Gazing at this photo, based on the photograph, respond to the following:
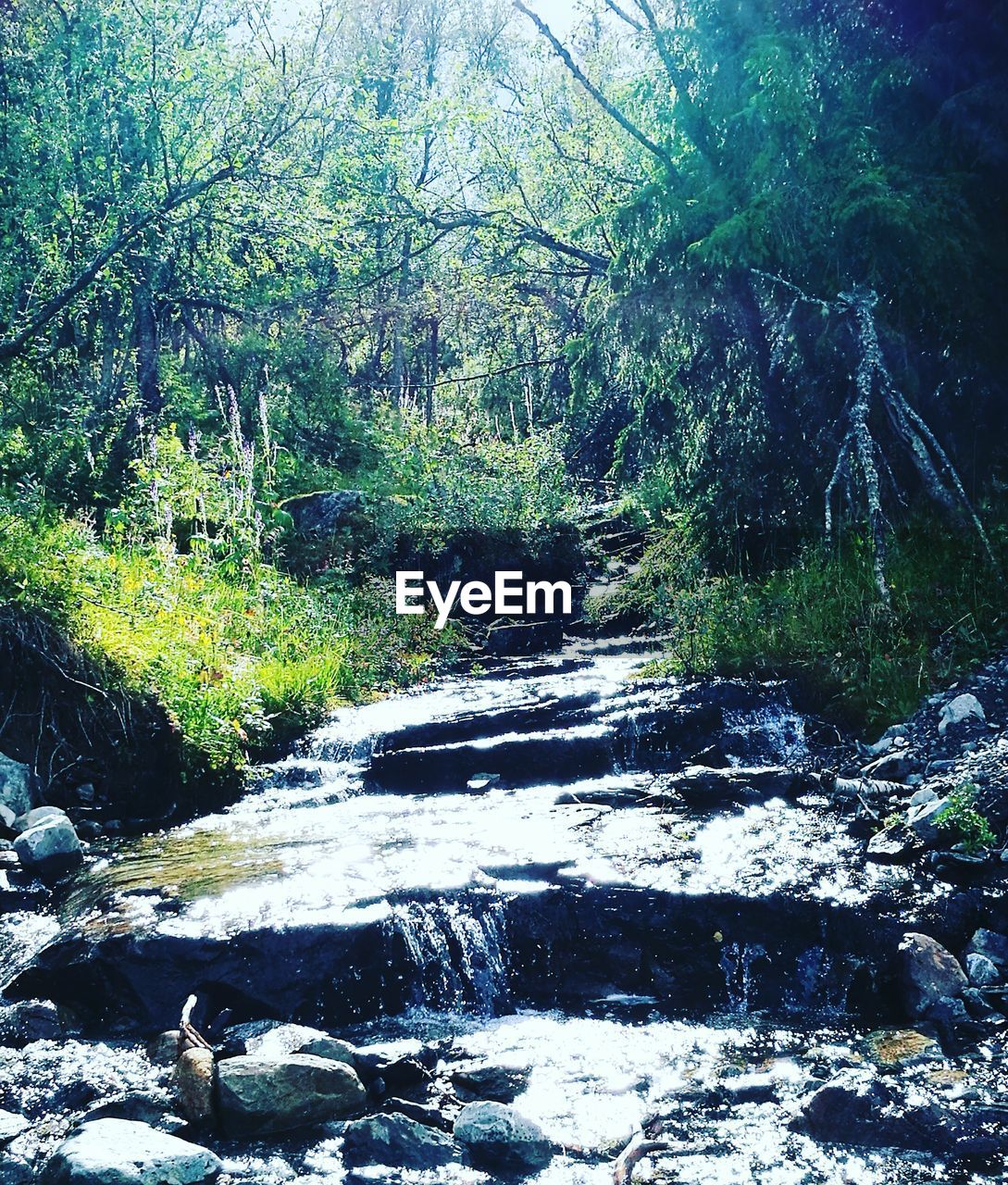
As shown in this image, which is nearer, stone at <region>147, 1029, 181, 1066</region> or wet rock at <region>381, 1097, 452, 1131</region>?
wet rock at <region>381, 1097, 452, 1131</region>

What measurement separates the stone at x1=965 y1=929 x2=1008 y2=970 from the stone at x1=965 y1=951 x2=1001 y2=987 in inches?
2.5

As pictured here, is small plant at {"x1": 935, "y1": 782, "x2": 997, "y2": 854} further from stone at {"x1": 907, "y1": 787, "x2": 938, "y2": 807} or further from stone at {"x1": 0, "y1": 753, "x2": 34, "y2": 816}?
stone at {"x1": 0, "y1": 753, "x2": 34, "y2": 816}

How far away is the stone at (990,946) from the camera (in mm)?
4598

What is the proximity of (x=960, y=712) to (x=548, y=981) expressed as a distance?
11.7 feet

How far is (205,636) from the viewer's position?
9.16 m

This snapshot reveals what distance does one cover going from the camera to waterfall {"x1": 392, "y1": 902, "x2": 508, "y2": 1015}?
5004 millimetres

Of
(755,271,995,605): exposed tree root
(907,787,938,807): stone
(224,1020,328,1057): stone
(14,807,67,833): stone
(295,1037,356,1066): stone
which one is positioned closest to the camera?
(295,1037,356,1066): stone

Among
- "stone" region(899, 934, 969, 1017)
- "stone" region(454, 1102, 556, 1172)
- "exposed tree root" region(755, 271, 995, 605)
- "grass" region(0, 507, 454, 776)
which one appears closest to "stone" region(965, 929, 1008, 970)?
"stone" region(899, 934, 969, 1017)

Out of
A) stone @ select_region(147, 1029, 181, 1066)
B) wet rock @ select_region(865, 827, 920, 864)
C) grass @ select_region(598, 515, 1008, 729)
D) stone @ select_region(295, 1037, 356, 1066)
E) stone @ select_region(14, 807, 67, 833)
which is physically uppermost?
grass @ select_region(598, 515, 1008, 729)

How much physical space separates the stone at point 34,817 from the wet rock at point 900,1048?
198 inches

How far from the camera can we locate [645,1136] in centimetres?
366

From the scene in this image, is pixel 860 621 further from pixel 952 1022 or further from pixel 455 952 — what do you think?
pixel 455 952

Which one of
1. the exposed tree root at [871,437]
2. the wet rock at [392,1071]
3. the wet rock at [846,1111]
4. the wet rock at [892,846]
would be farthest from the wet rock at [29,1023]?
the exposed tree root at [871,437]

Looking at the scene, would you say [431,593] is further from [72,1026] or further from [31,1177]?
[31,1177]
